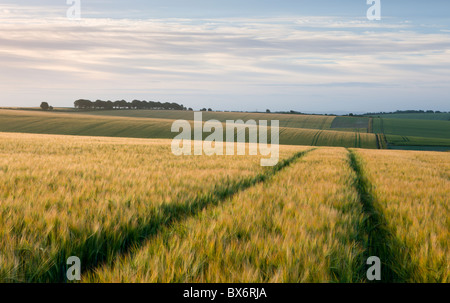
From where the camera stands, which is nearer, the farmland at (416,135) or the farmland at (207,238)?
the farmland at (207,238)

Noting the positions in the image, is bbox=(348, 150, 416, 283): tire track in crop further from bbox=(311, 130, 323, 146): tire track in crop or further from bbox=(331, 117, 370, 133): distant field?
bbox=(331, 117, 370, 133): distant field

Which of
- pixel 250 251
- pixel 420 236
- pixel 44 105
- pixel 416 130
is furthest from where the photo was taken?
pixel 44 105

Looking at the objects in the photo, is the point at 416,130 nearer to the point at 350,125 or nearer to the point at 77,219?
the point at 350,125

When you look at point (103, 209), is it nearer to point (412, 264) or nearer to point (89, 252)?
point (89, 252)

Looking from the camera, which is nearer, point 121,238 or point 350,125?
point 121,238

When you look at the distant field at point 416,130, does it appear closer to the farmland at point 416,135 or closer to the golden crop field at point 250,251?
the farmland at point 416,135

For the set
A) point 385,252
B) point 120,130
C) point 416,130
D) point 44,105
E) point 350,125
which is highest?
point 44,105

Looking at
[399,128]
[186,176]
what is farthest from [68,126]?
[399,128]

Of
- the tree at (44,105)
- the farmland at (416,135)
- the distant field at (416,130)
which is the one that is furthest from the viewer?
the tree at (44,105)

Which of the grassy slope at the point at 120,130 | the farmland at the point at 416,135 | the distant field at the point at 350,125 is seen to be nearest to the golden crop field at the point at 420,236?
the grassy slope at the point at 120,130

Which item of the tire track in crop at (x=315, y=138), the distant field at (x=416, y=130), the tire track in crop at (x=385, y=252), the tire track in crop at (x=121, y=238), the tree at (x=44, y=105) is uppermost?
the tree at (x=44, y=105)

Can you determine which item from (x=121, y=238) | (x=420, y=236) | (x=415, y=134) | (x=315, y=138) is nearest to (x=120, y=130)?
(x=315, y=138)

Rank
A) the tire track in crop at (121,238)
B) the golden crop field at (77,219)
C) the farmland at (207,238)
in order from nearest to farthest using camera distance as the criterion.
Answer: the farmland at (207,238) < the golden crop field at (77,219) < the tire track in crop at (121,238)

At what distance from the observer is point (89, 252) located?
2764 millimetres
